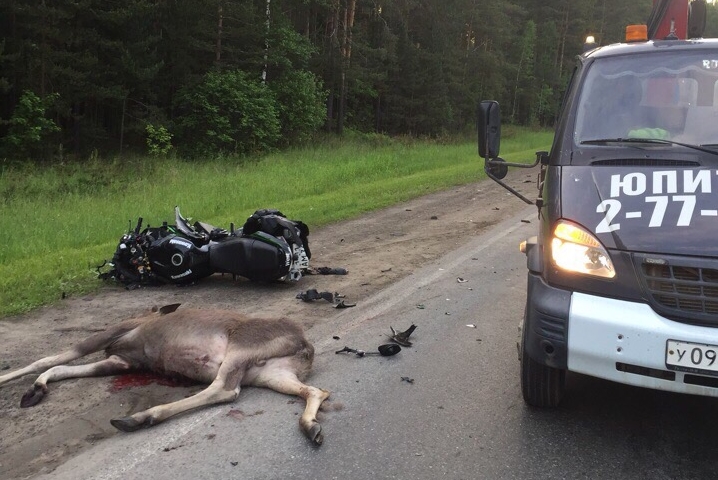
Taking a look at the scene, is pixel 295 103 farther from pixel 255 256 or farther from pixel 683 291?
pixel 683 291

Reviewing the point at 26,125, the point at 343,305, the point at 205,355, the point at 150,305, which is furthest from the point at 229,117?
the point at 205,355

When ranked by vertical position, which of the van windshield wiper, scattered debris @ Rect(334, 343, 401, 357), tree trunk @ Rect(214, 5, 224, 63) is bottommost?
scattered debris @ Rect(334, 343, 401, 357)

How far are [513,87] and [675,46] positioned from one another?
52.3m

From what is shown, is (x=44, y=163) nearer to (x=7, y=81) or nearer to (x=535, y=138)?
(x=7, y=81)

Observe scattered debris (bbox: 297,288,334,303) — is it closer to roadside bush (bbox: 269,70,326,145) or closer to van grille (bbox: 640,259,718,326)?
van grille (bbox: 640,259,718,326)

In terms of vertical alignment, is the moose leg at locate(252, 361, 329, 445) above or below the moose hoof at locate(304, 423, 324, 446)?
above

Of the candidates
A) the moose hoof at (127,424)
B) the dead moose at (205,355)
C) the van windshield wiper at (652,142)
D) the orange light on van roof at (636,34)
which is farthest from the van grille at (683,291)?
the moose hoof at (127,424)

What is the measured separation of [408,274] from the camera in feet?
24.5

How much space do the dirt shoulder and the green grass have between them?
0.61m

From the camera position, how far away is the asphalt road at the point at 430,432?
3.26 metres

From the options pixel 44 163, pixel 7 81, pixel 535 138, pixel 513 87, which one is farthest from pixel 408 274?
pixel 513 87

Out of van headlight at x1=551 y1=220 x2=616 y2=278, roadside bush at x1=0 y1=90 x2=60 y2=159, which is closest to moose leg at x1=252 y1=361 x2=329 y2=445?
van headlight at x1=551 y1=220 x2=616 y2=278

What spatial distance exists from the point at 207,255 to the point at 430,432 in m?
3.82

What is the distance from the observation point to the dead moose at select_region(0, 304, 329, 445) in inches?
158
